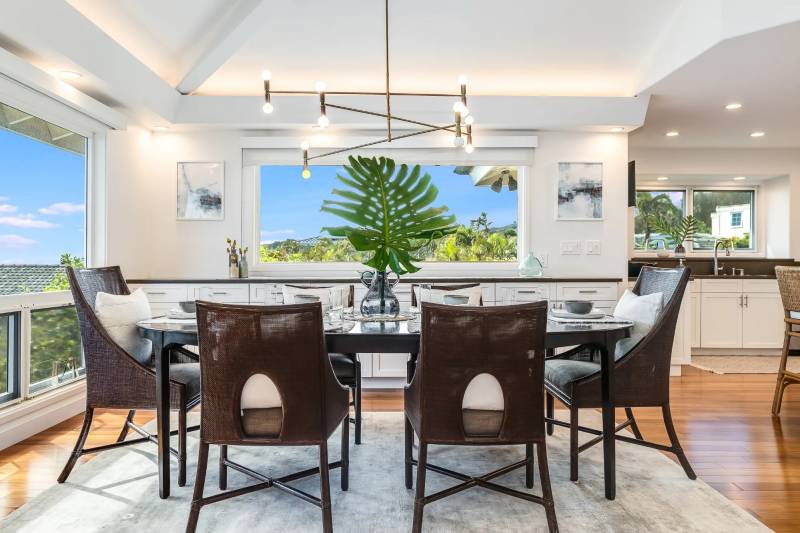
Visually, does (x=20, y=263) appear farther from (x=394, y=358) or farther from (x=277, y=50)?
(x=394, y=358)

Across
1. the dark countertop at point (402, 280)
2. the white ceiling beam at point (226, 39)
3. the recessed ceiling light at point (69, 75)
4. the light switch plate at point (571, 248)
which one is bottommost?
the dark countertop at point (402, 280)

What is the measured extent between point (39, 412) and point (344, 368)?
6.43 feet

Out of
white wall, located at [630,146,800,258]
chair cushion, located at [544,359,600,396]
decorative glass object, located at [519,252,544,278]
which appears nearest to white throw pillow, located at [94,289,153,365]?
chair cushion, located at [544,359,600,396]

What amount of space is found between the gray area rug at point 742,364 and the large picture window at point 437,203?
2228 mm

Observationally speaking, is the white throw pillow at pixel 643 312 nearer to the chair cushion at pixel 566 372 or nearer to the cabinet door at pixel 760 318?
the chair cushion at pixel 566 372

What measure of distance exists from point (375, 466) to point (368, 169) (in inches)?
56.5

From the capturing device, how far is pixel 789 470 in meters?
2.42

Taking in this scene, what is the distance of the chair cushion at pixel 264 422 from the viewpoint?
69.4 inches

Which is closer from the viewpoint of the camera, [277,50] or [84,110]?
[84,110]

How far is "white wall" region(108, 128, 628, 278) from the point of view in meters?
4.48

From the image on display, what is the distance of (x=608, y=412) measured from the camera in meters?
2.12

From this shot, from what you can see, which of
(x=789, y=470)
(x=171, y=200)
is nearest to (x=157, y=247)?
(x=171, y=200)

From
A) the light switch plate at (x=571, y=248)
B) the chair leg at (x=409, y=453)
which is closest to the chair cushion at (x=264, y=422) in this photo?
the chair leg at (x=409, y=453)

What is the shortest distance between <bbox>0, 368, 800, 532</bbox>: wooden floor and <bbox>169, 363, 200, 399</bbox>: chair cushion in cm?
70
